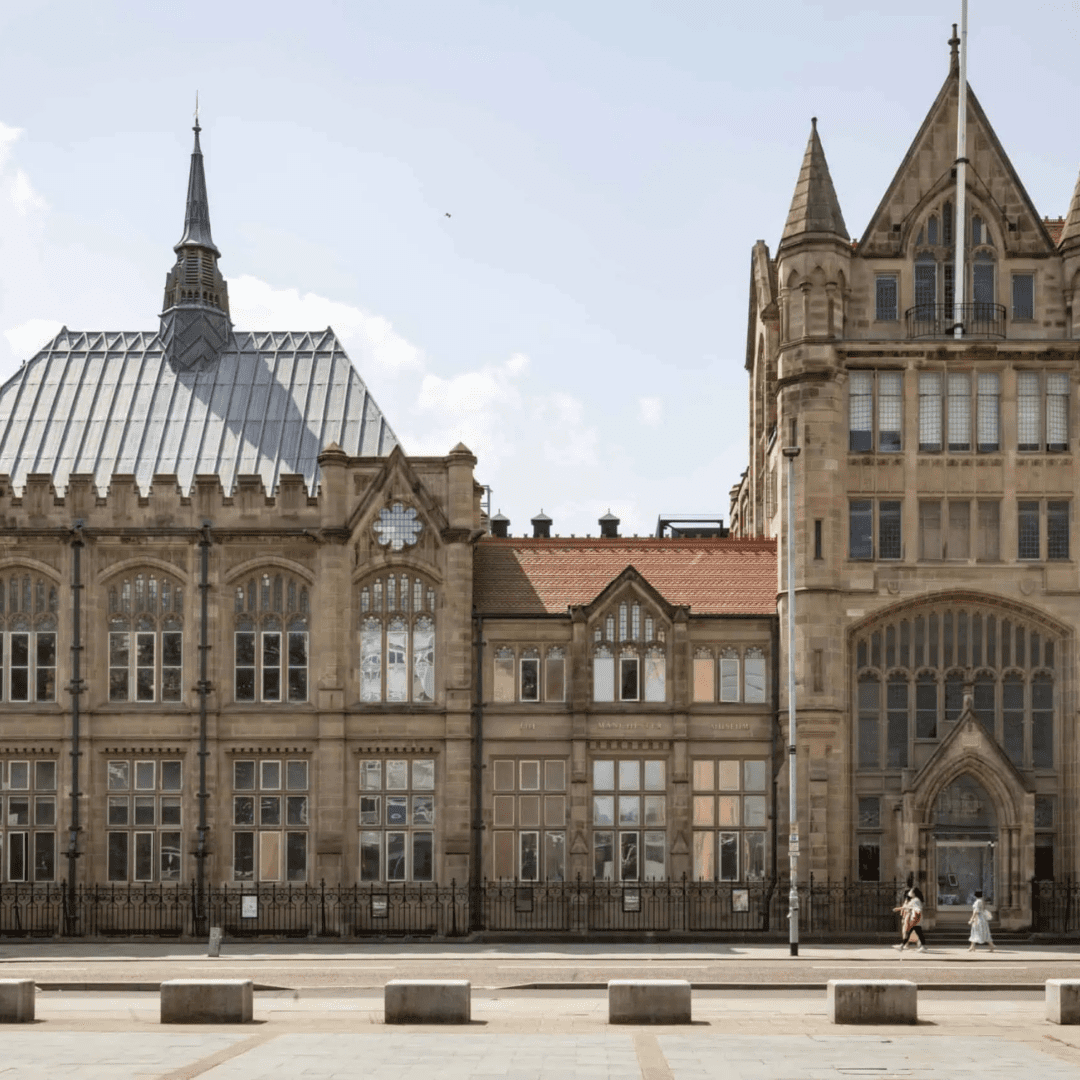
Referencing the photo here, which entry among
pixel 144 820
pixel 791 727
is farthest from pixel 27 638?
pixel 791 727

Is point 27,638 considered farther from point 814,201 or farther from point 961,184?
point 961,184

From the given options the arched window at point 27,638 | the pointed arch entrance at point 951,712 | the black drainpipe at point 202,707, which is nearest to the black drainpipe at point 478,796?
the black drainpipe at point 202,707

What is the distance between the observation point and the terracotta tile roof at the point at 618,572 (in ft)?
158

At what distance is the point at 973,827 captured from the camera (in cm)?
4569

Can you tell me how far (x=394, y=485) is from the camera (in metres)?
47.4

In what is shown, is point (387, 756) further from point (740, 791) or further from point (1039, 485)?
point (1039, 485)

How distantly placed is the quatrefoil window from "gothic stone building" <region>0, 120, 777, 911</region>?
0.05 meters

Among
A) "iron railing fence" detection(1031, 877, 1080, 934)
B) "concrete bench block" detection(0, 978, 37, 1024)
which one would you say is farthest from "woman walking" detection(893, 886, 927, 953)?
"concrete bench block" detection(0, 978, 37, 1024)

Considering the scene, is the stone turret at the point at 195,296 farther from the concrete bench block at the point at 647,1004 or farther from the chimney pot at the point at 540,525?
the concrete bench block at the point at 647,1004

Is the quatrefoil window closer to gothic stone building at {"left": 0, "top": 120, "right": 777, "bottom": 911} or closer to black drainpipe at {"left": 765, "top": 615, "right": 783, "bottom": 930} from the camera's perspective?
gothic stone building at {"left": 0, "top": 120, "right": 777, "bottom": 911}

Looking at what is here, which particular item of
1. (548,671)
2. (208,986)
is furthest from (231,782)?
(208,986)

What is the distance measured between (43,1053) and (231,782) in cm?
2402

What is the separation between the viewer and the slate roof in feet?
170

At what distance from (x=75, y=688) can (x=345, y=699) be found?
7.25 m
